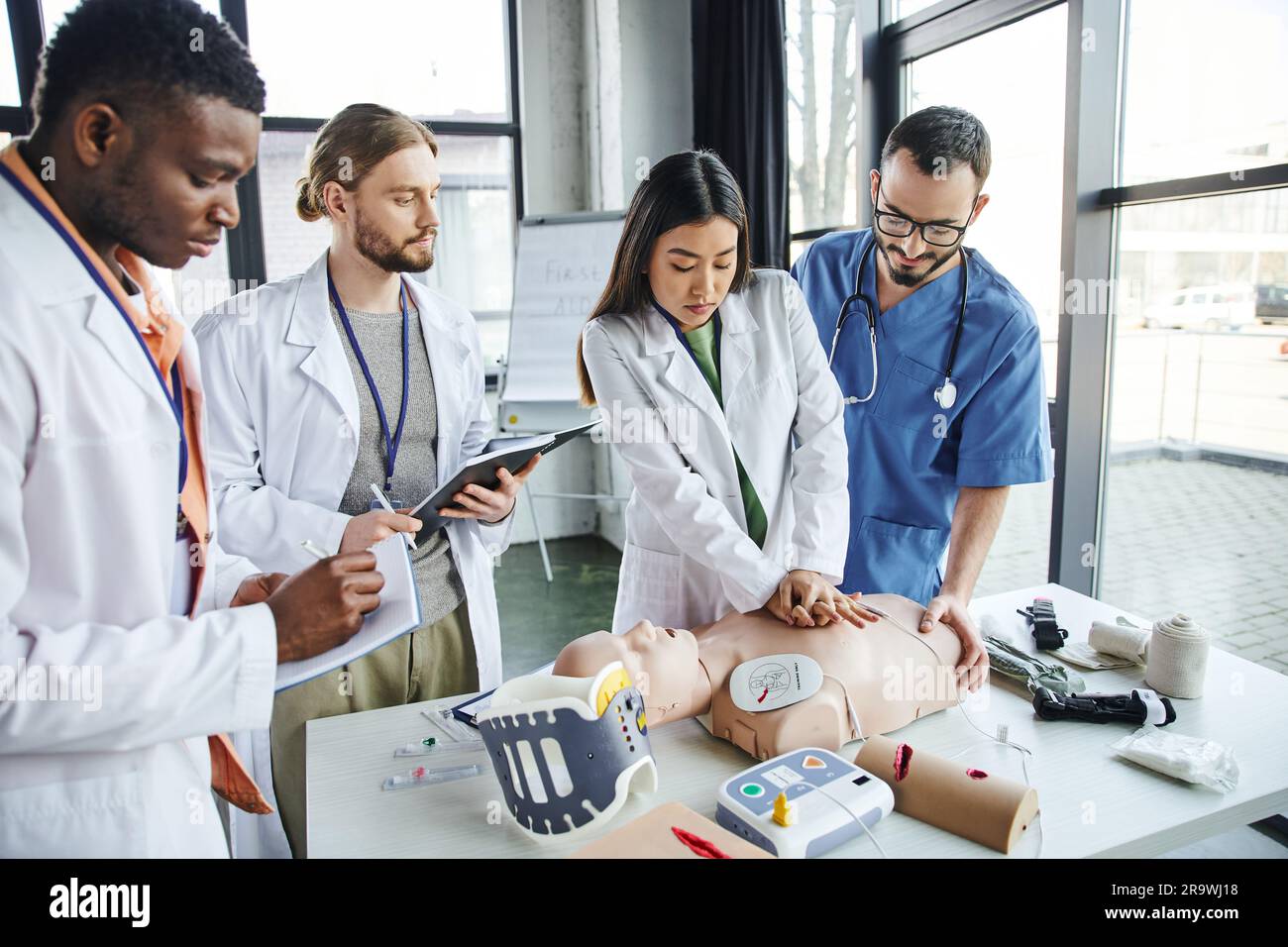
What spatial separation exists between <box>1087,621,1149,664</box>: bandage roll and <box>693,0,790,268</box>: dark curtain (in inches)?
93.7

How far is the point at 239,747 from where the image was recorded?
5.45 ft

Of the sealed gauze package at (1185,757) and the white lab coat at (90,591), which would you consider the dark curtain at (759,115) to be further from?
the white lab coat at (90,591)

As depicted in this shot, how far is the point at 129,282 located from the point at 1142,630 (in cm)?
172

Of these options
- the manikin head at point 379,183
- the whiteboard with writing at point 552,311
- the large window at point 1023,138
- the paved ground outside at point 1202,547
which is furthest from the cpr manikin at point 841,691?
the whiteboard with writing at point 552,311

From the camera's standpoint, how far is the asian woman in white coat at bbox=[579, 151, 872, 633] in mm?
1618

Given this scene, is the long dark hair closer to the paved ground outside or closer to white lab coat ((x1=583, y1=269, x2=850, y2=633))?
white lab coat ((x1=583, y1=269, x2=850, y2=633))

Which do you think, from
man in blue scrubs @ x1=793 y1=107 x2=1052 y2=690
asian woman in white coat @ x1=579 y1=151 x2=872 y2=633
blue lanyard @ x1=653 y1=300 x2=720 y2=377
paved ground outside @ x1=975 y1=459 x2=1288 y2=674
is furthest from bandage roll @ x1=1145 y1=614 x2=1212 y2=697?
paved ground outside @ x1=975 y1=459 x2=1288 y2=674

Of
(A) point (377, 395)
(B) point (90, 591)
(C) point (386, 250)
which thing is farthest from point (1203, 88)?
(B) point (90, 591)

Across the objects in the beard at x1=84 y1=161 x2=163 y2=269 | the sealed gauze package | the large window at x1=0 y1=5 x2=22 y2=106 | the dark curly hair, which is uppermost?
the large window at x1=0 y1=5 x2=22 y2=106

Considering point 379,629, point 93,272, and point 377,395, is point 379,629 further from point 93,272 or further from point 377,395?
point 377,395

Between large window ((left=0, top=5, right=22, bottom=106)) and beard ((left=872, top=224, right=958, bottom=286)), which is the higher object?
large window ((left=0, top=5, right=22, bottom=106))

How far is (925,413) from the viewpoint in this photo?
1.90 m

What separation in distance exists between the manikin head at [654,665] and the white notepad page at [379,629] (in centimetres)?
26
